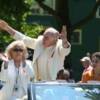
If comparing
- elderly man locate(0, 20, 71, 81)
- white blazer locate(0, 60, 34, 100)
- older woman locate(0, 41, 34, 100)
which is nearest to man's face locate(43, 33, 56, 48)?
elderly man locate(0, 20, 71, 81)

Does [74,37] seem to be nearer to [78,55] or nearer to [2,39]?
[78,55]

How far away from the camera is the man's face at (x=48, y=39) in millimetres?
9695

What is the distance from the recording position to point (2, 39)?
28.7 metres

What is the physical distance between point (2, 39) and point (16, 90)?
19941 mm

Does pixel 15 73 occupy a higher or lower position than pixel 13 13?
lower

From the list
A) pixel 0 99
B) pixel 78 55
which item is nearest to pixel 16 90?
pixel 0 99

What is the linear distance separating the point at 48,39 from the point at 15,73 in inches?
45.3

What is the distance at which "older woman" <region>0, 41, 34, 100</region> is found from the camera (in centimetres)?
877

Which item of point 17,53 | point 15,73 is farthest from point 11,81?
point 17,53

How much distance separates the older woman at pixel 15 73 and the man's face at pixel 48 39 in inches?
30.6

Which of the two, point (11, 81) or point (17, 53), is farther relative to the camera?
point (17, 53)

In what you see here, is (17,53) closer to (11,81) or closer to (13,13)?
(11,81)

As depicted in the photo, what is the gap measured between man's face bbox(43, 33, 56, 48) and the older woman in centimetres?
78

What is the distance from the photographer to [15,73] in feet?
29.1
